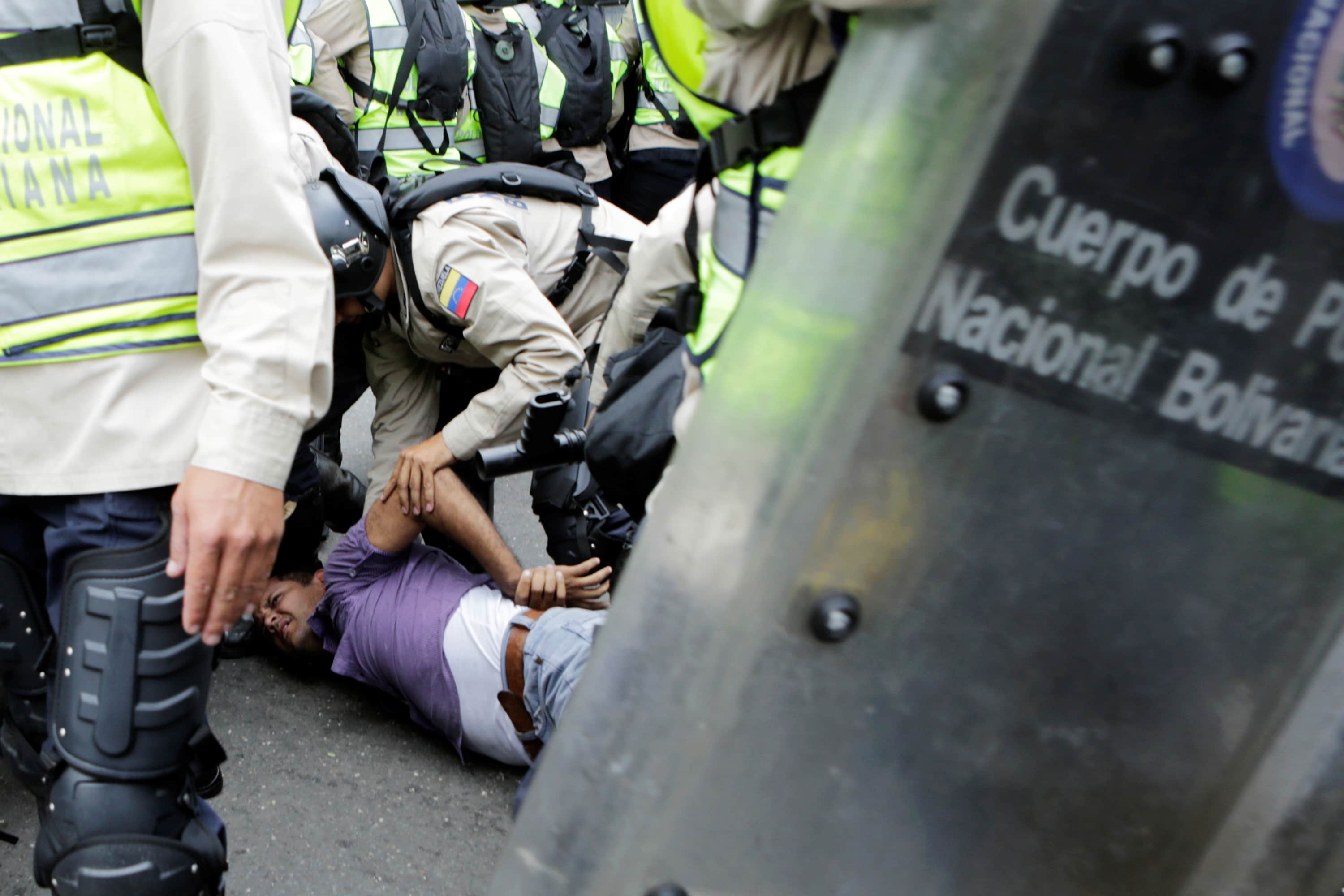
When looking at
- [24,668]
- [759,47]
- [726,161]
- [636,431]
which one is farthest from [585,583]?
[759,47]

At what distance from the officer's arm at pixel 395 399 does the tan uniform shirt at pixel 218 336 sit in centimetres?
201

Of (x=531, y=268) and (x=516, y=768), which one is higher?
(x=531, y=268)

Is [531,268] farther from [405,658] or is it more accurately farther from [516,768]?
[516,768]

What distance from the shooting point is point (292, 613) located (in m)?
2.88

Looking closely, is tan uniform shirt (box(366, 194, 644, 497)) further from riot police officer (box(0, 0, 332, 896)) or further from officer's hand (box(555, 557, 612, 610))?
riot police officer (box(0, 0, 332, 896))

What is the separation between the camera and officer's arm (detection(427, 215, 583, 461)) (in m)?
2.75

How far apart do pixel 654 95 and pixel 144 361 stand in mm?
4240

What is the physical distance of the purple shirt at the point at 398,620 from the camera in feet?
8.37

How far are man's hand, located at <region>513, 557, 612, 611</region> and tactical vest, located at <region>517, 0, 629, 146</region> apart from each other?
2.71 meters

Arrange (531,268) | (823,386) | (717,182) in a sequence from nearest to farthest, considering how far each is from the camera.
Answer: (823,386) < (717,182) < (531,268)

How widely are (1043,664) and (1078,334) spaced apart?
207mm

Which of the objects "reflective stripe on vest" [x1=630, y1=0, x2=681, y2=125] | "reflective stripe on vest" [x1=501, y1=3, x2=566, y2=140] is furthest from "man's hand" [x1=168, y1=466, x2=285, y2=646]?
"reflective stripe on vest" [x1=630, y1=0, x2=681, y2=125]

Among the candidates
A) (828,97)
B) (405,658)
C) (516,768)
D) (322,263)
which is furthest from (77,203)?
(516,768)

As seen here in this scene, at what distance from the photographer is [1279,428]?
63 centimetres
